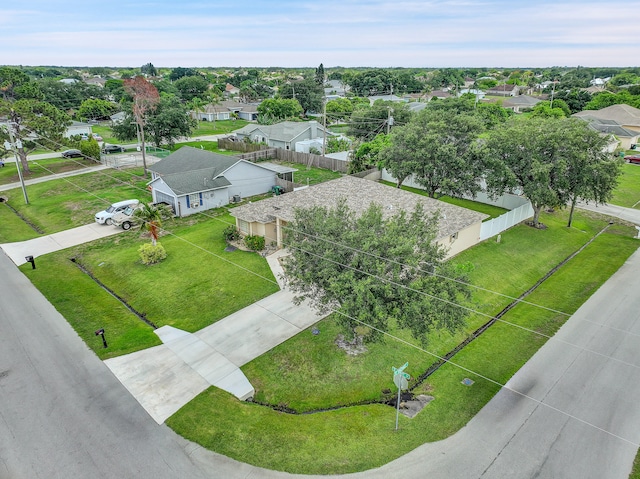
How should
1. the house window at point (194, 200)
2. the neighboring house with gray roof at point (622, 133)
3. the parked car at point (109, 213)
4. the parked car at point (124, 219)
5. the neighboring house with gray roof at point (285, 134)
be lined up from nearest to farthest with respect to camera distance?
the parked car at point (124, 219), the parked car at point (109, 213), the house window at point (194, 200), the neighboring house with gray roof at point (285, 134), the neighboring house with gray roof at point (622, 133)

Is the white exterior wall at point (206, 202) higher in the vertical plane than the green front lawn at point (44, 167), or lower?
lower

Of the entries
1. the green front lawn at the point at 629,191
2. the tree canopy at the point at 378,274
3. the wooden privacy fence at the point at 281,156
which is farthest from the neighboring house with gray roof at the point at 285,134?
the tree canopy at the point at 378,274

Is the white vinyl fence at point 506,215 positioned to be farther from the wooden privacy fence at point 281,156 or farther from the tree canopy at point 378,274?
the wooden privacy fence at point 281,156

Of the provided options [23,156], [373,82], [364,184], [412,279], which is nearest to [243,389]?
[412,279]

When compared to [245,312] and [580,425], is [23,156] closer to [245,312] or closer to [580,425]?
[245,312]

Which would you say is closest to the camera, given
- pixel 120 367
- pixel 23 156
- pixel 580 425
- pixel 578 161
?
pixel 580 425

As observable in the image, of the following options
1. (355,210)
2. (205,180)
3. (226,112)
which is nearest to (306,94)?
(226,112)

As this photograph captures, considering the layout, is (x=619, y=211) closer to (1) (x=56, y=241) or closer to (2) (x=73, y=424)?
(2) (x=73, y=424)
